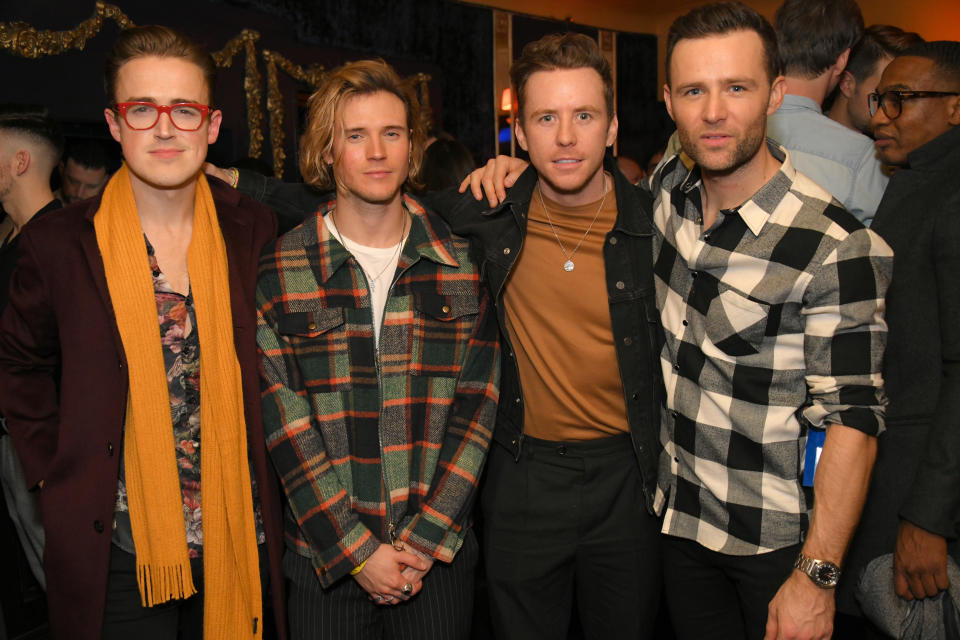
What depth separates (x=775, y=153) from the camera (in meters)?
1.78

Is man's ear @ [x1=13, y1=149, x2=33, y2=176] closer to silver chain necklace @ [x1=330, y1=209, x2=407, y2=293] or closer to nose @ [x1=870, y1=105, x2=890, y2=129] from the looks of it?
silver chain necklace @ [x1=330, y1=209, x2=407, y2=293]

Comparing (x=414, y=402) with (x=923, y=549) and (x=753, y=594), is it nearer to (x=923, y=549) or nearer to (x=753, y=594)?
(x=753, y=594)

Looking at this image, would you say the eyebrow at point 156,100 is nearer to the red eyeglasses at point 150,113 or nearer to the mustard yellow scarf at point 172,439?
the red eyeglasses at point 150,113

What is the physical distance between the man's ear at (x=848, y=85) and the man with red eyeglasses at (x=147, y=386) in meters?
2.42

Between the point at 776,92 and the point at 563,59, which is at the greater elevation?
the point at 563,59

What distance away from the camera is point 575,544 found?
1994 mm

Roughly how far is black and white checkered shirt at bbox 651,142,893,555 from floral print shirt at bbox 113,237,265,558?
126 cm

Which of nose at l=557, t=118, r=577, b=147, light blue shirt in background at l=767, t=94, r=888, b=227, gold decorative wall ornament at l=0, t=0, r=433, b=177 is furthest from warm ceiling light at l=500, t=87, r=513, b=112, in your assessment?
nose at l=557, t=118, r=577, b=147

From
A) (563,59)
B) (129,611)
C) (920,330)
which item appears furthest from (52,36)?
(920,330)

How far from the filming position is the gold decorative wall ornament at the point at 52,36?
453 cm

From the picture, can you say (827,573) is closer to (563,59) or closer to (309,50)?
(563,59)

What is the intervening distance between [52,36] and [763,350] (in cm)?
507

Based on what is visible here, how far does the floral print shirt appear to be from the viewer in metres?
1.85

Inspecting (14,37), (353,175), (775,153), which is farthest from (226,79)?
(775,153)
